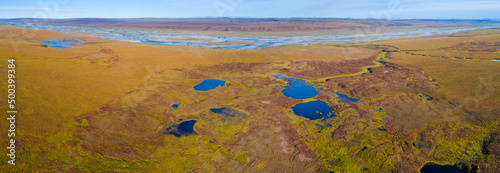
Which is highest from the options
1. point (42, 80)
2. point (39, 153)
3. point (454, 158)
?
point (42, 80)

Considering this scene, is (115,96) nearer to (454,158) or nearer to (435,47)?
(454,158)

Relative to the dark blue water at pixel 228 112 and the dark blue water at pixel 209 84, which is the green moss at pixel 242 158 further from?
the dark blue water at pixel 209 84

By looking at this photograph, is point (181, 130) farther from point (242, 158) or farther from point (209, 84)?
point (209, 84)

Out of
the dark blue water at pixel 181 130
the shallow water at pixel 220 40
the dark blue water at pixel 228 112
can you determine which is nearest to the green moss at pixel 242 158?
the dark blue water at pixel 181 130

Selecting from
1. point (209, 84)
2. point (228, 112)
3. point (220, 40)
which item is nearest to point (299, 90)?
point (228, 112)

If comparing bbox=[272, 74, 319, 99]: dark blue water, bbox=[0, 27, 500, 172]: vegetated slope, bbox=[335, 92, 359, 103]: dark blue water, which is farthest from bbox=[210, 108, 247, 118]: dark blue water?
bbox=[335, 92, 359, 103]: dark blue water

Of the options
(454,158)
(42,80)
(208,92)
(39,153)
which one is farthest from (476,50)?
(42,80)
